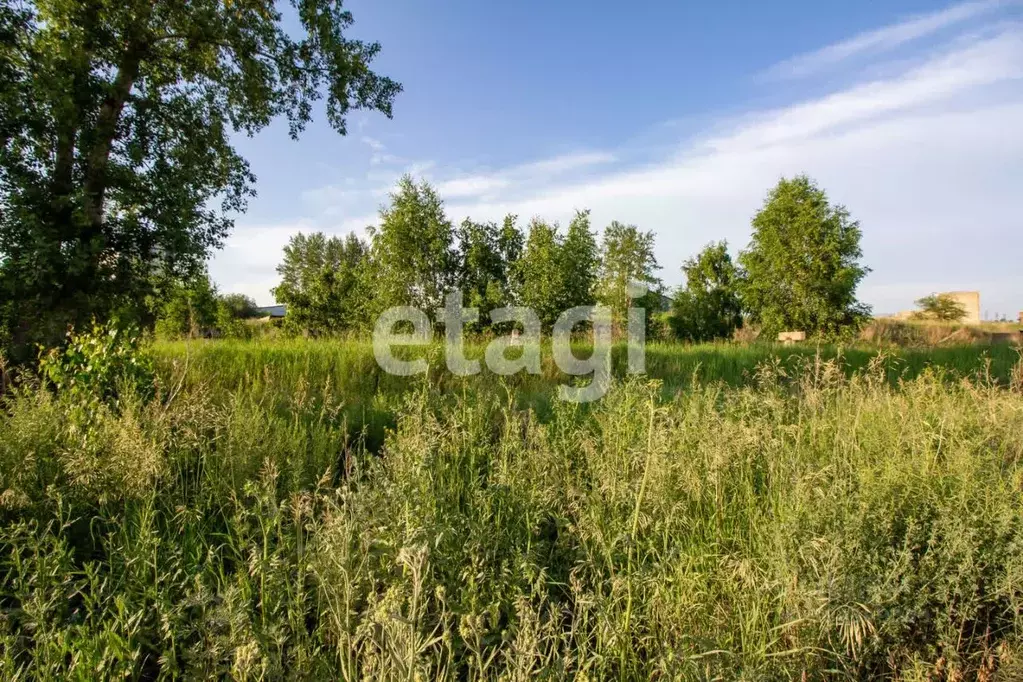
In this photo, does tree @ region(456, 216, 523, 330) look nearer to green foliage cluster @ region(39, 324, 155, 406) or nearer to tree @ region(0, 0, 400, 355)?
tree @ region(0, 0, 400, 355)

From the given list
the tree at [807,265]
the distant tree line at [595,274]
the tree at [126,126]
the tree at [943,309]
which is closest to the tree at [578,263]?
the distant tree line at [595,274]

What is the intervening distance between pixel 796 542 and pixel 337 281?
2379cm

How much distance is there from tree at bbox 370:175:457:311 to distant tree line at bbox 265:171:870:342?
0.09 ft

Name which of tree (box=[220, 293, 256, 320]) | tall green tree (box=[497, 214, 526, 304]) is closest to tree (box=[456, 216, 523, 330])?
tall green tree (box=[497, 214, 526, 304])

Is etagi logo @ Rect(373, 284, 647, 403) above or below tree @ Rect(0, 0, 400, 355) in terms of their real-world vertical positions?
below

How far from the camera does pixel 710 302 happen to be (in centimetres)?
2294

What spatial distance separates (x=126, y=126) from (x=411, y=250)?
21.4 ft

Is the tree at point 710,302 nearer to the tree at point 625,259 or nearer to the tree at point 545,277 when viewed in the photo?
the tree at point 625,259

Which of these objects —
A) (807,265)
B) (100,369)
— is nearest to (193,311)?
(100,369)

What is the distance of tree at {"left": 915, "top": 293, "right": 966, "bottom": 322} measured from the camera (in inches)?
1185

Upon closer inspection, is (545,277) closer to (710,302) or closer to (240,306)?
(710,302)

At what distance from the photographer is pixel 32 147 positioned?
735cm

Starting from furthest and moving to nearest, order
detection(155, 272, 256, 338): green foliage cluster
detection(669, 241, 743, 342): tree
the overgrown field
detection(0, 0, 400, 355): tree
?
detection(669, 241, 743, 342): tree → detection(155, 272, 256, 338): green foliage cluster → detection(0, 0, 400, 355): tree → the overgrown field

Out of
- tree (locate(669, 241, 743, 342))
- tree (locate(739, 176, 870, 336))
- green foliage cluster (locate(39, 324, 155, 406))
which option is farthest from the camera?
tree (locate(669, 241, 743, 342))
